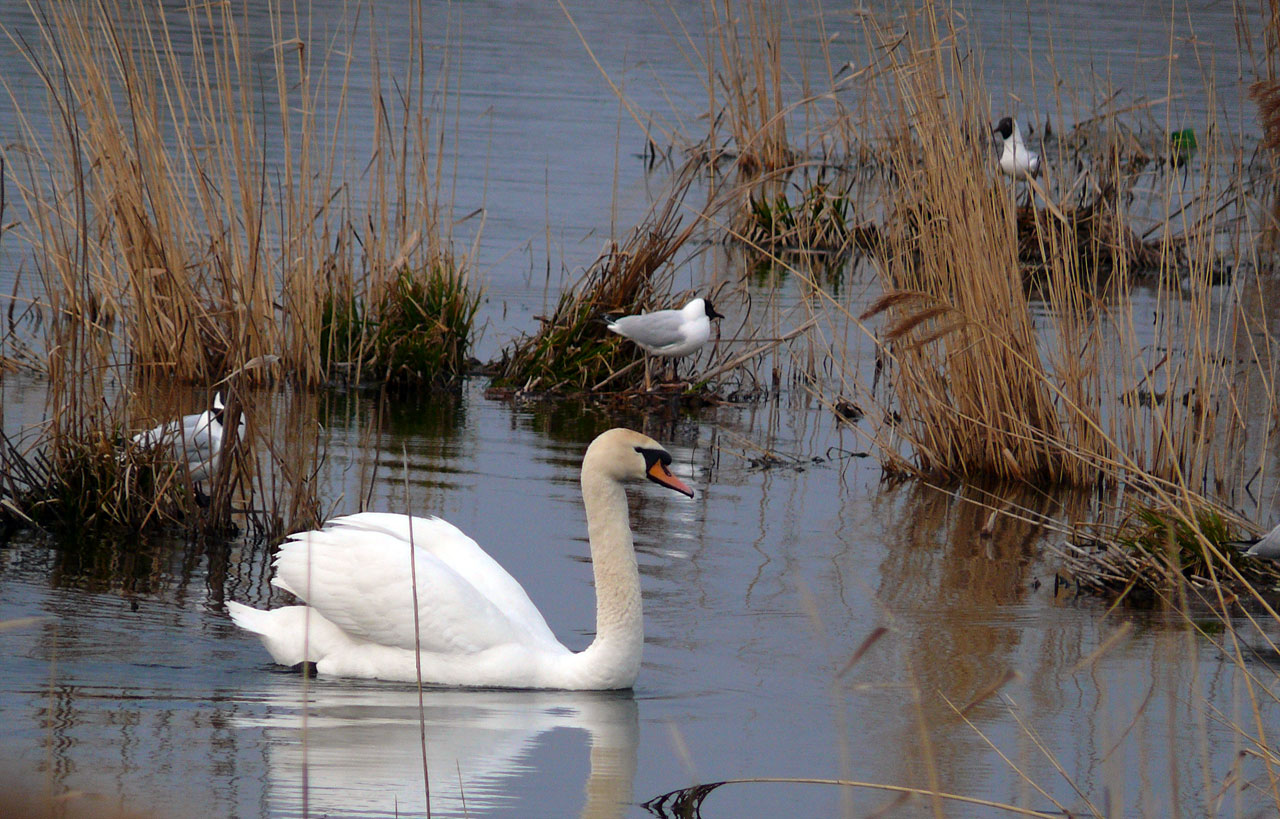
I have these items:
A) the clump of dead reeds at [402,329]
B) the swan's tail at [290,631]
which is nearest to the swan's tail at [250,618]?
the swan's tail at [290,631]

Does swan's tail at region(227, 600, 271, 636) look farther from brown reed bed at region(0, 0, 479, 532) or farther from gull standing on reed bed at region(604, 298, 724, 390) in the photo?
gull standing on reed bed at region(604, 298, 724, 390)

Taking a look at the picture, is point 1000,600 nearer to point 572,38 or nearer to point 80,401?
point 80,401

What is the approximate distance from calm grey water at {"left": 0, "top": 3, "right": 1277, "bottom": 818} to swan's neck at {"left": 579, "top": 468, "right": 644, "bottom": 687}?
114 mm

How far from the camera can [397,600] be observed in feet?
16.1

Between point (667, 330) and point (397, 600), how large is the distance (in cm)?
440

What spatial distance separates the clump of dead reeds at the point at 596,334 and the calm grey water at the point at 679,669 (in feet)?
1.22

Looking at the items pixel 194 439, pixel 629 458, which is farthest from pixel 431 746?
pixel 194 439

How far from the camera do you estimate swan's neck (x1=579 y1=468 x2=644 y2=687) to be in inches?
194

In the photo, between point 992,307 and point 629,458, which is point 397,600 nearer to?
point 629,458

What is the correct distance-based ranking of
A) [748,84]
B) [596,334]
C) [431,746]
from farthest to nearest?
[748,84] < [596,334] < [431,746]

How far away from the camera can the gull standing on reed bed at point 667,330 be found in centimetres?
902

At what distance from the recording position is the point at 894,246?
7293mm

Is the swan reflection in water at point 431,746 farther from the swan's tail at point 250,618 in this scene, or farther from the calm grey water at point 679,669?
the swan's tail at point 250,618

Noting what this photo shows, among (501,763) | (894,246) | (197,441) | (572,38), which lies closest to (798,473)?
(894,246)
